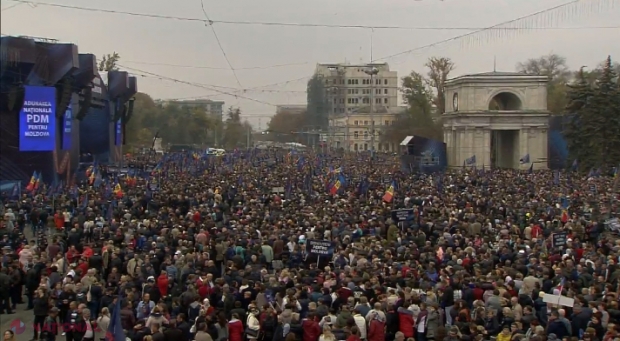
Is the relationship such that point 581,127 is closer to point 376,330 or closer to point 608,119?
point 608,119

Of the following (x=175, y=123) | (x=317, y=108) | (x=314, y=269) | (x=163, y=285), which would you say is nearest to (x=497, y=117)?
(x=314, y=269)

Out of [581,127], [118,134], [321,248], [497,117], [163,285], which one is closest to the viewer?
[163,285]

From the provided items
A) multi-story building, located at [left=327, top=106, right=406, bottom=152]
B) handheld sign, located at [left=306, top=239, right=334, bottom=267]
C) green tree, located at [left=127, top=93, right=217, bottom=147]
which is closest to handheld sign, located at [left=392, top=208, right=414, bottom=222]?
handheld sign, located at [left=306, top=239, right=334, bottom=267]

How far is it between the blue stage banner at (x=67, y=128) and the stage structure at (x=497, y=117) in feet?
98.8

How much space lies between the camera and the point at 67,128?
1726 inches

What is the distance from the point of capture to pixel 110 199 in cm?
3064

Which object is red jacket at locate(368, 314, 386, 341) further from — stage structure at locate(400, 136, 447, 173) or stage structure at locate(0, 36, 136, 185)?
stage structure at locate(400, 136, 447, 173)

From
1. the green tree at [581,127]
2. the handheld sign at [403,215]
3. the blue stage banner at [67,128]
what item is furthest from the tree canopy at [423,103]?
the handheld sign at [403,215]

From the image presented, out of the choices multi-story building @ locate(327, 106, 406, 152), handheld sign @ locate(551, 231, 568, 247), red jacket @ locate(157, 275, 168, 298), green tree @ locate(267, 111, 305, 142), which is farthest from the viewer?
green tree @ locate(267, 111, 305, 142)

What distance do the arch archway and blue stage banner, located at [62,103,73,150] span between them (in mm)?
33456

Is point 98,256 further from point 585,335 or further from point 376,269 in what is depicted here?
point 585,335

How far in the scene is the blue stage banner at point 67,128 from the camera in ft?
142

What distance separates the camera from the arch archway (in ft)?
206

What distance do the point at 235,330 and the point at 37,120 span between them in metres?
29.0
